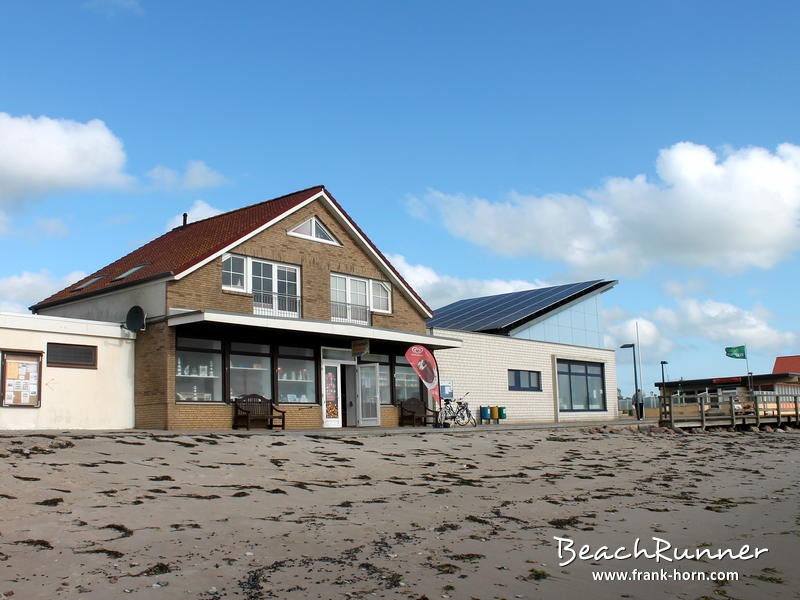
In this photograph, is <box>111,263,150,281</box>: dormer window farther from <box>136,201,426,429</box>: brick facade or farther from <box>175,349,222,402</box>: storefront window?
<box>175,349,222,402</box>: storefront window

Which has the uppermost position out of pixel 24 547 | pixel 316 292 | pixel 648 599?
pixel 316 292

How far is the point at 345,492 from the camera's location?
11086 mm

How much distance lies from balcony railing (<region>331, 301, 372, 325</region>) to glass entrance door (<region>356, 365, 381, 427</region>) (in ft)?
4.47

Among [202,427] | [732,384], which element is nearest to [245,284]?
[202,427]

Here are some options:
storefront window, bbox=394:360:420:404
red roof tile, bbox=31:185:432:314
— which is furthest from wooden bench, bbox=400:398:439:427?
red roof tile, bbox=31:185:432:314

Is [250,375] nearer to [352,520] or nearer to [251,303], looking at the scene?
[251,303]

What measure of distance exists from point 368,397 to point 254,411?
4677mm

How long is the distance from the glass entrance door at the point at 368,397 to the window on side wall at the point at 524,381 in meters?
7.84

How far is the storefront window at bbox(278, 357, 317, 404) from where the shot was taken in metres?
21.9

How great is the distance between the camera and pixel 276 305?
2194 centimetres

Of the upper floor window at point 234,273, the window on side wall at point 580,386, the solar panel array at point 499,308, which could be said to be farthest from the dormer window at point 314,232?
the window on side wall at point 580,386

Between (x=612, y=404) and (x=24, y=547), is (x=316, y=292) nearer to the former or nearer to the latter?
(x=24, y=547)

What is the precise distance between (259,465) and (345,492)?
249cm

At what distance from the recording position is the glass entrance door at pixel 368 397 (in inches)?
951
